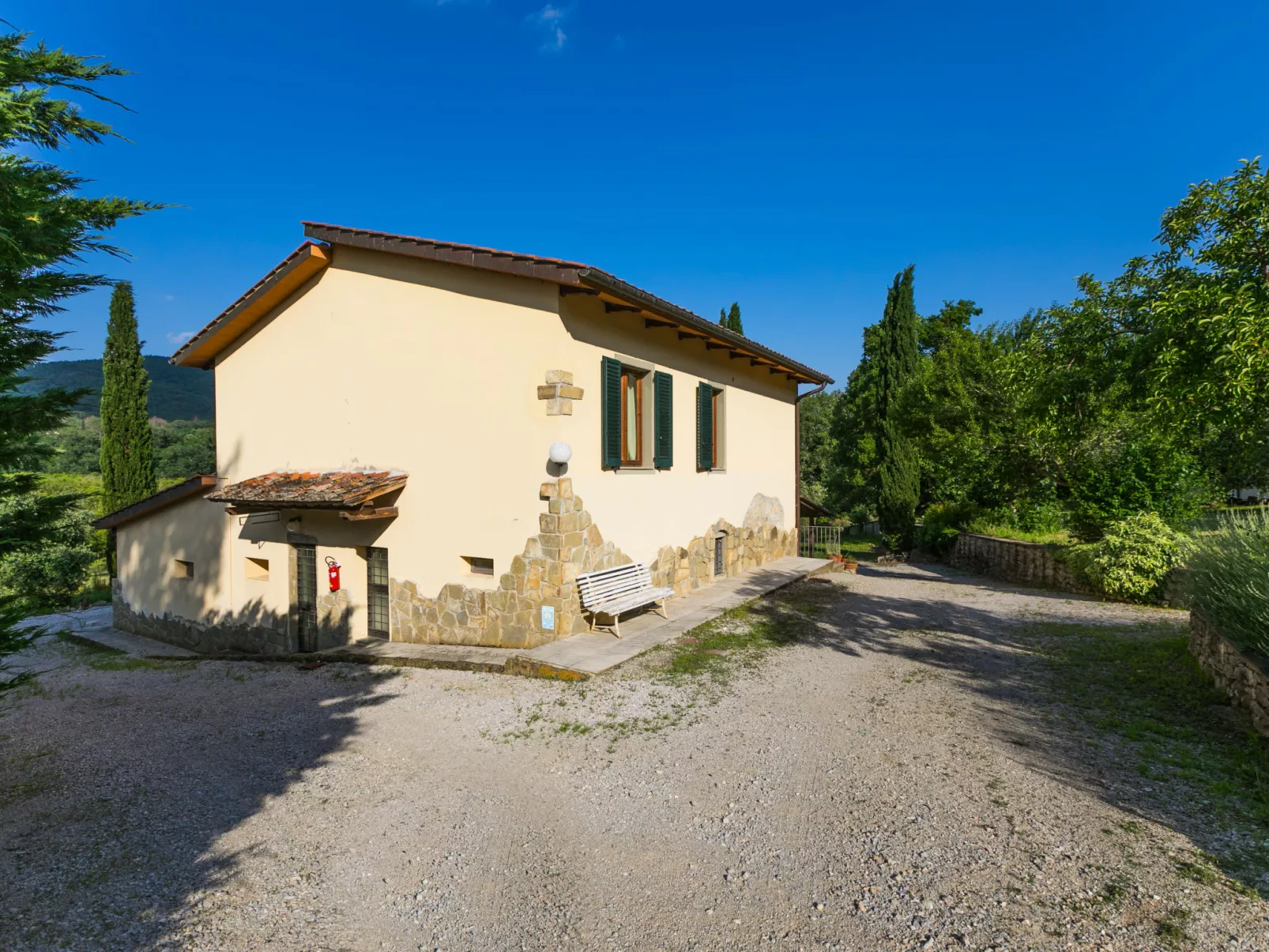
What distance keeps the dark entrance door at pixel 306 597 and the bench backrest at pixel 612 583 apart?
15.5ft

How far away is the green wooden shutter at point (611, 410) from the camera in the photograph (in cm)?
874

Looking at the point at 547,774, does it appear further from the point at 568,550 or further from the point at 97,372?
the point at 97,372

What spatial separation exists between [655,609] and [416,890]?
6639 mm

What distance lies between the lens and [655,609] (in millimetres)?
9836

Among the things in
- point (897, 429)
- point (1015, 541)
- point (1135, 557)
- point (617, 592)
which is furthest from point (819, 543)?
point (617, 592)

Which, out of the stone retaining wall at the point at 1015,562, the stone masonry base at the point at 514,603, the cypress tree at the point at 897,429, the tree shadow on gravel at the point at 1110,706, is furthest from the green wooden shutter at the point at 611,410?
the cypress tree at the point at 897,429

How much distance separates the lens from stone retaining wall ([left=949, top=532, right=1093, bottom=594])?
11.8m

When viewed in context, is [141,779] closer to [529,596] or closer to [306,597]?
[529,596]

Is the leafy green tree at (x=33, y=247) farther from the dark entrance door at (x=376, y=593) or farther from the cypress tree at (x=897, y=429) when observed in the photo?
the cypress tree at (x=897, y=429)

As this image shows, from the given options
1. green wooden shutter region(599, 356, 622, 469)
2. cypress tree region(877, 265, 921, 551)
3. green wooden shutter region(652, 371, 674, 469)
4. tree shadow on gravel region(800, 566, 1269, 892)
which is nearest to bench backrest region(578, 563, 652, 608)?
green wooden shutter region(599, 356, 622, 469)

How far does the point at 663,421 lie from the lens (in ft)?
33.4

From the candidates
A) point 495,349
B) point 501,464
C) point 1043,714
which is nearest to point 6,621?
point 501,464

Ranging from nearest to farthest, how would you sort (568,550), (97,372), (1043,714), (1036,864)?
(1036,864), (1043,714), (568,550), (97,372)

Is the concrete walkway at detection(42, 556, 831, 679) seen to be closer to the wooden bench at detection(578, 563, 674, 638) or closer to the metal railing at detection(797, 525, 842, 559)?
the wooden bench at detection(578, 563, 674, 638)
